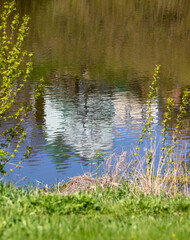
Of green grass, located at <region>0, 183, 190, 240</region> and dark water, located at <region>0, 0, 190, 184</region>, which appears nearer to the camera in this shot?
green grass, located at <region>0, 183, 190, 240</region>

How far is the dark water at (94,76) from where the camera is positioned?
44.3ft

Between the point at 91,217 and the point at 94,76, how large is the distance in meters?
18.1

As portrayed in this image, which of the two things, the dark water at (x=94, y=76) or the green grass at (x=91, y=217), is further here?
the dark water at (x=94, y=76)

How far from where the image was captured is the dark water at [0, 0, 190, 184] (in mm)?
13491

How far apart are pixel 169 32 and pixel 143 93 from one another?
22.5 metres

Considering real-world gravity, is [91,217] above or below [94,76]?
above

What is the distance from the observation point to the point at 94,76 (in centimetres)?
2402

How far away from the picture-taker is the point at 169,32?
41.6 m

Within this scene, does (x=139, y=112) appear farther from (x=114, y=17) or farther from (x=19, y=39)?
(x=114, y=17)

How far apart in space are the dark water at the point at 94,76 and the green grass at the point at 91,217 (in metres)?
3.28

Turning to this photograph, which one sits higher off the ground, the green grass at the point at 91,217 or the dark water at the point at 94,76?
the green grass at the point at 91,217

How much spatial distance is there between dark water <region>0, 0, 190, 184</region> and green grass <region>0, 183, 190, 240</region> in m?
3.28

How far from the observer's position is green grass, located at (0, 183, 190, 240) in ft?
16.5

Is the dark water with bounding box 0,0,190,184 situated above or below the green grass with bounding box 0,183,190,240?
below
